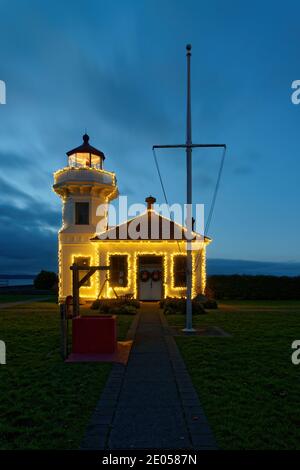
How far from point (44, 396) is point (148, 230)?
18004 millimetres

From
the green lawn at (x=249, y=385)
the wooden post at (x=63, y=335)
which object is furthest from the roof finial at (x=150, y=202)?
the wooden post at (x=63, y=335)

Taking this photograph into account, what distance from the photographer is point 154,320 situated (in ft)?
51.3

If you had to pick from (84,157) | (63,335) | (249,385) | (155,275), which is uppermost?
(84,157)

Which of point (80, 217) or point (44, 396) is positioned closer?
point (44, 396)

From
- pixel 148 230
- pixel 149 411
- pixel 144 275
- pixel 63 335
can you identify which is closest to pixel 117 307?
pixel 144 275

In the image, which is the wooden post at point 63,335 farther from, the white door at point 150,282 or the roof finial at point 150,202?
the roof finial at point 150,202

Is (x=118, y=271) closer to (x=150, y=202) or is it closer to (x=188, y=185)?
(x=150, y=202)

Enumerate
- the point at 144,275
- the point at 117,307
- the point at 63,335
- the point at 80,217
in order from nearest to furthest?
the point at 63,335
the point at 117,307
the point at 144,275
the point at 80,217

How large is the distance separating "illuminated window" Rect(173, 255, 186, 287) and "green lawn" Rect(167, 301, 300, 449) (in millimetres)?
10757

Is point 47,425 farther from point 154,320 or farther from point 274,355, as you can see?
point 154,320

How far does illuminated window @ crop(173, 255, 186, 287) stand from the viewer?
23.0 m

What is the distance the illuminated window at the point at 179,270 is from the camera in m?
23.0

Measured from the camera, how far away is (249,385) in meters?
6.41

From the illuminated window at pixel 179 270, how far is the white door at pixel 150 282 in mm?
1106
